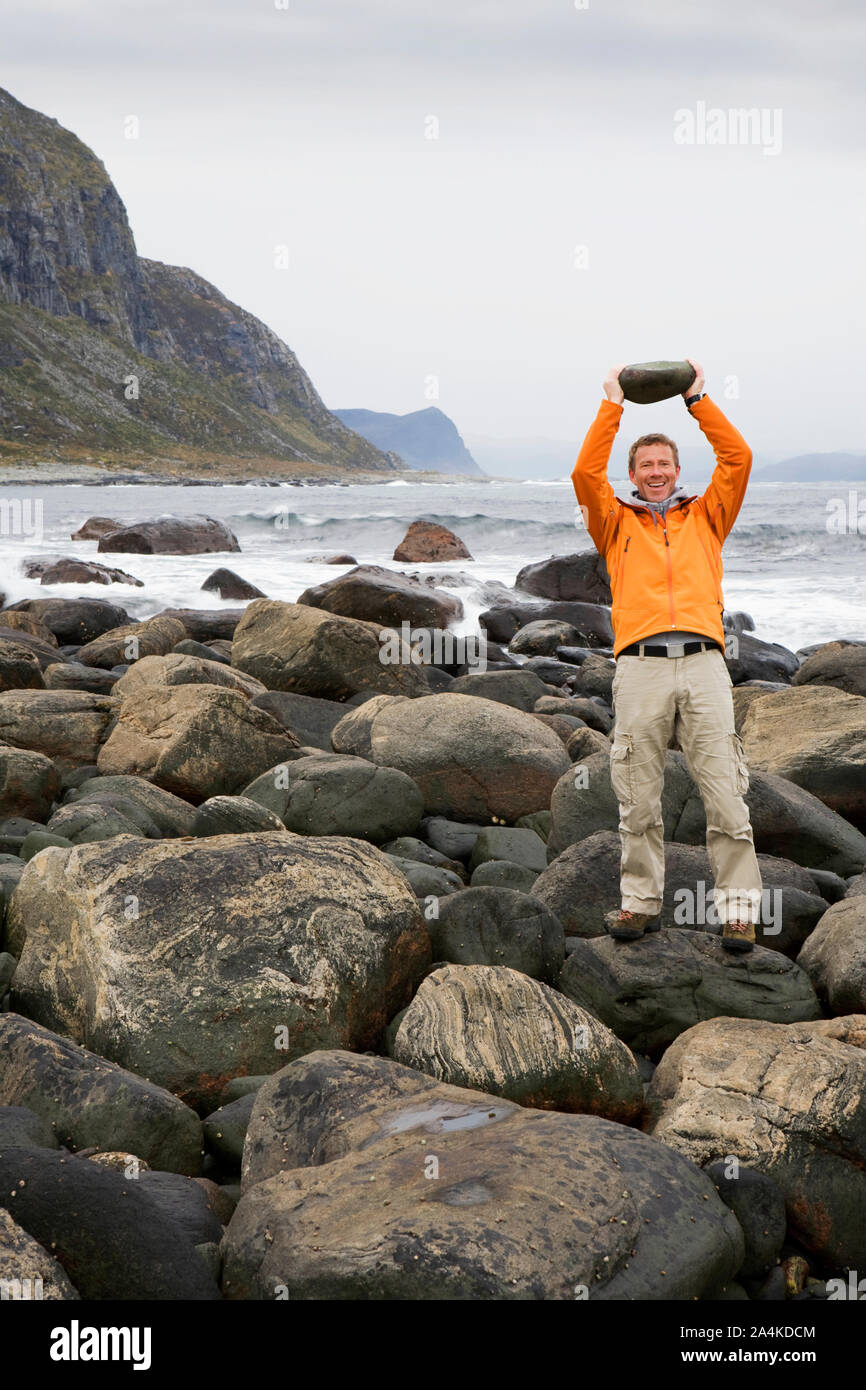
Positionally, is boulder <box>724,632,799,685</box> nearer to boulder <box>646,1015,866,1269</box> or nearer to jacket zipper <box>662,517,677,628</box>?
jacket zipper <box>662,517,677,628</box>

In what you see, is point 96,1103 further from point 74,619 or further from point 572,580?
point 572,580

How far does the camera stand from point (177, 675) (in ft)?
32.9

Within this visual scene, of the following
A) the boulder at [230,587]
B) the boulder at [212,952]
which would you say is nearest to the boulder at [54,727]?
the boulder at [212,952]

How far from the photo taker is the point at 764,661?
15375 mm

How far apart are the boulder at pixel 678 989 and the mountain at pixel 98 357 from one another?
104 meters

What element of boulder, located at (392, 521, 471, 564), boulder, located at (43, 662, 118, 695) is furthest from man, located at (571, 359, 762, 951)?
boulder, located at (392, 521, 471, 564)

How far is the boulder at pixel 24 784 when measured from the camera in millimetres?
7930

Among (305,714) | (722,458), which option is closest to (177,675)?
(305,714)

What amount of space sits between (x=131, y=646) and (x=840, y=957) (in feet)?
30.6

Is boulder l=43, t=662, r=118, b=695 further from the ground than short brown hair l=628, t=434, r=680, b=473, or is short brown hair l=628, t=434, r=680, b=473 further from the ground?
short brown hair l=628, t=434, r=680, b=473

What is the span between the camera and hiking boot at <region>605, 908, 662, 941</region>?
208 inches

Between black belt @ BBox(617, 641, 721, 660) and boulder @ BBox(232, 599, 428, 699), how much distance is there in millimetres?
6602

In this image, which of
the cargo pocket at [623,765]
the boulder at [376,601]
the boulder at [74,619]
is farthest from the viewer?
the boulder at [74,619]

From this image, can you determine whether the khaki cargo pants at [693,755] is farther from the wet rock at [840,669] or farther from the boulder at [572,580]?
the boulder at [572,580]
